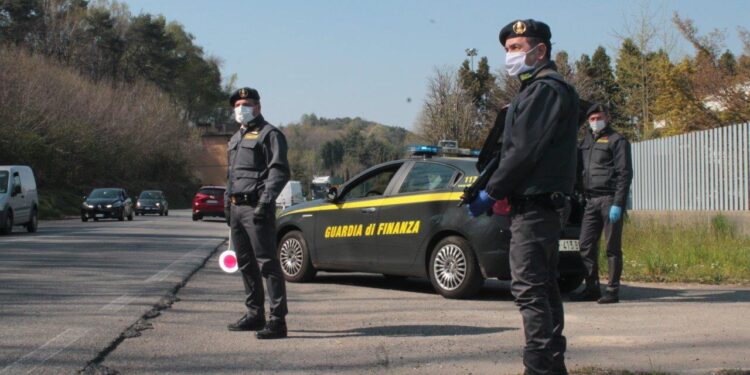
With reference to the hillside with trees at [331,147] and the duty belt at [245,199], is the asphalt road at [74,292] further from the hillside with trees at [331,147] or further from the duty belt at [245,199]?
the hillside with trees at [331,147]

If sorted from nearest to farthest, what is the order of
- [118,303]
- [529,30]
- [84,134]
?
1. [529,30]
2. [118,303]
3. [84,134]

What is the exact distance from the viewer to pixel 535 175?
15.3 ft

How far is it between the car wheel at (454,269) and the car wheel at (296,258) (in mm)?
1976

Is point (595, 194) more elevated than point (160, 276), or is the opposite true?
point (595, 194)

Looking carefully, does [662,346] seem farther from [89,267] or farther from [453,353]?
[89,267]

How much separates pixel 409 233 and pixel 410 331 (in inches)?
103

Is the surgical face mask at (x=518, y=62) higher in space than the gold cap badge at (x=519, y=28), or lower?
lower

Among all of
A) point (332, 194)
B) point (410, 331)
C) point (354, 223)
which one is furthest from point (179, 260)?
point (410, 331)

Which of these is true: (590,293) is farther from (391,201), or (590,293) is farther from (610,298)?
(391,201)

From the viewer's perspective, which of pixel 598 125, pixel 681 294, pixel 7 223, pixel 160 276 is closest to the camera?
pixel 598 125

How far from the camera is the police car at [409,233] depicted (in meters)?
8.95

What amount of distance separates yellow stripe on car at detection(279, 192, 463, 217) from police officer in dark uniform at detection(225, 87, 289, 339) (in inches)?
111

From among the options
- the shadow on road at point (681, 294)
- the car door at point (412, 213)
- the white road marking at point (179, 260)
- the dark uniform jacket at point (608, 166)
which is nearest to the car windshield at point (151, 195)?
the white road marking at point (179, 260)

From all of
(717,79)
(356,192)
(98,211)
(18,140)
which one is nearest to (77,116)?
(18,140)
